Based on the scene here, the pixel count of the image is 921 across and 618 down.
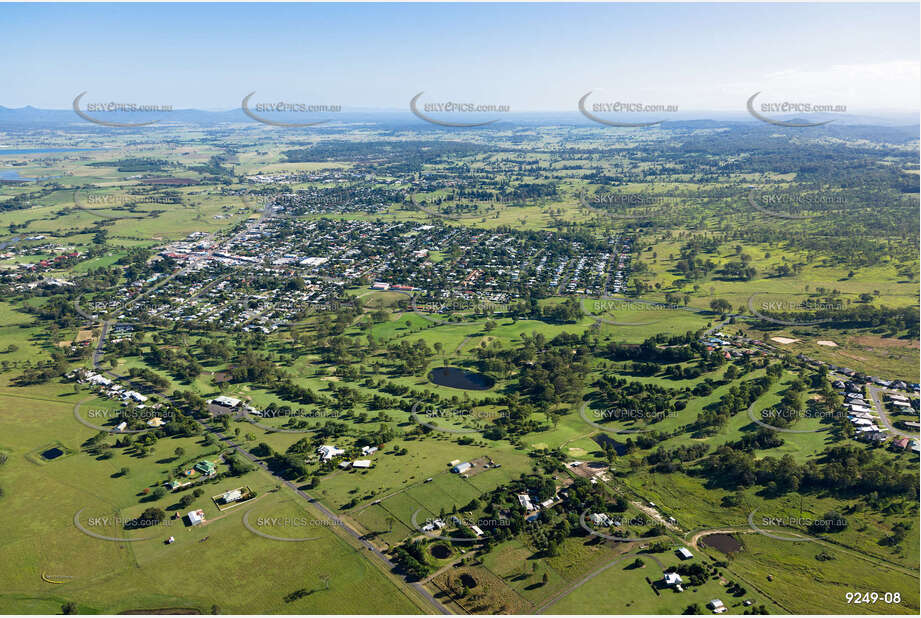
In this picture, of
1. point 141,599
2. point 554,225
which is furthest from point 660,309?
point 141,599

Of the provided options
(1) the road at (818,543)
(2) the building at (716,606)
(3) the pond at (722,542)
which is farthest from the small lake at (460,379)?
(2) the building at (716,606)

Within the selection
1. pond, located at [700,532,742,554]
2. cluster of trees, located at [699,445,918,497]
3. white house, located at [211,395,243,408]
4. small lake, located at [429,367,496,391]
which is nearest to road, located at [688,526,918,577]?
pond, located at [700,532,742,554]

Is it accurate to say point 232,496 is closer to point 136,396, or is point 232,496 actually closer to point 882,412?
point 136,396

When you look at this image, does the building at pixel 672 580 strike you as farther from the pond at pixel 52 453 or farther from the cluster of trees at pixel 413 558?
the pond at pixel 52 453

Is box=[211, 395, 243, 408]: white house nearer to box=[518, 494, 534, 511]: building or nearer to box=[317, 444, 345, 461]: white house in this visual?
box=[317, 444, 345, 461]: white house

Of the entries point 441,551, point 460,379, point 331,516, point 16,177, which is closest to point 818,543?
point 441,551
